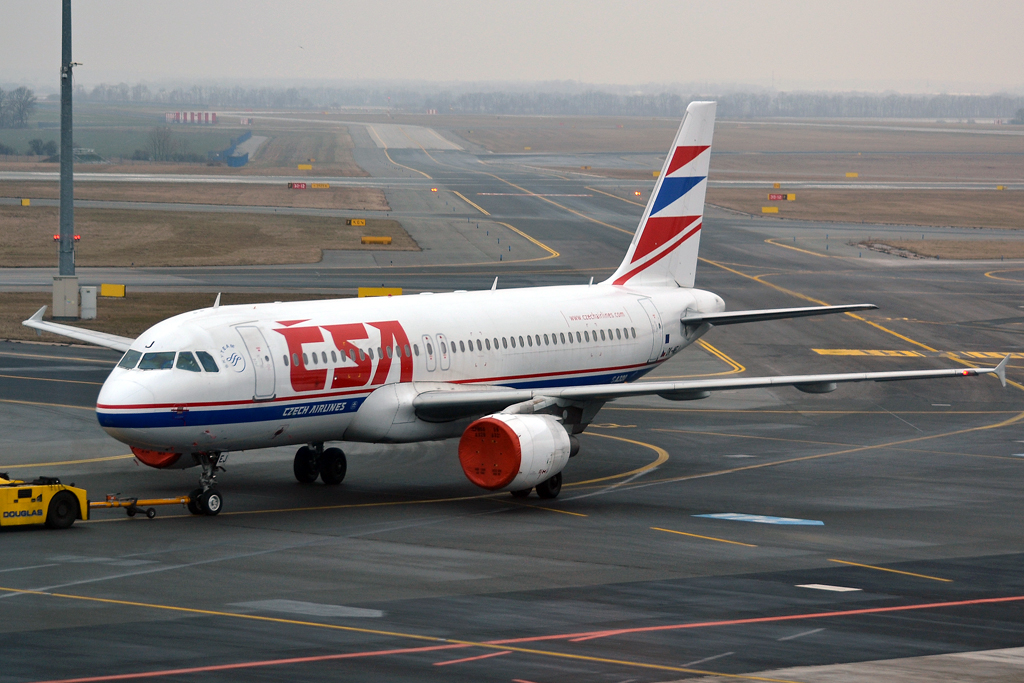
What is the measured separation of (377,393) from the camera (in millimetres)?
34312

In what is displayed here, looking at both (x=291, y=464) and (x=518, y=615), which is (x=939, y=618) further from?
(x=291, y=464)

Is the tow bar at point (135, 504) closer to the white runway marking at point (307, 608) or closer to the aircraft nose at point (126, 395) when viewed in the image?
the aircraft nose at point (126, 395)

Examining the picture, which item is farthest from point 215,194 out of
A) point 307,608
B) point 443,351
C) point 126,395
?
point 307,608

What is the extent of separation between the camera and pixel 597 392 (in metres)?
34.6

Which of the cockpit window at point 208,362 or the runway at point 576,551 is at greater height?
the cockpit window at point 208,362

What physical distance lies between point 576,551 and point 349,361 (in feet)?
28.9

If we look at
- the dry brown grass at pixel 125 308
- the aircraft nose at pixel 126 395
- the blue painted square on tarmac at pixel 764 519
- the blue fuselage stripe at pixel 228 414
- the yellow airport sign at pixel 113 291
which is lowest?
the blue painted square on tarmac at pixel 764 519

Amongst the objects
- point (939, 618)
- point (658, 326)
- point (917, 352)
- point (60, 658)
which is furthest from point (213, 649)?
point (917, 352)

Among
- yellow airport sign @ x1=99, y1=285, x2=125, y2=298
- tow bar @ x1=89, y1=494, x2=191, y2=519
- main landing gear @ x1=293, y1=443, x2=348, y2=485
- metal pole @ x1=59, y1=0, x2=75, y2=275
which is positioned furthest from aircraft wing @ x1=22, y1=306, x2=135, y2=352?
yellow airport sign @ x1=99, y1=285, x2=125, y2=298

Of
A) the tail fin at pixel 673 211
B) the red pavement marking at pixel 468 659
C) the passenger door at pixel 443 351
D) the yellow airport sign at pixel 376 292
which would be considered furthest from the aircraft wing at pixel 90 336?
the yellow airport sign at pixel 376 292

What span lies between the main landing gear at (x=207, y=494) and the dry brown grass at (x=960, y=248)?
80.6m

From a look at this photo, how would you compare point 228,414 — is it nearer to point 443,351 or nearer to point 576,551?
point 443,351

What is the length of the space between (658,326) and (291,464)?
12977mm

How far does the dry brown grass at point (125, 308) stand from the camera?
202ft
